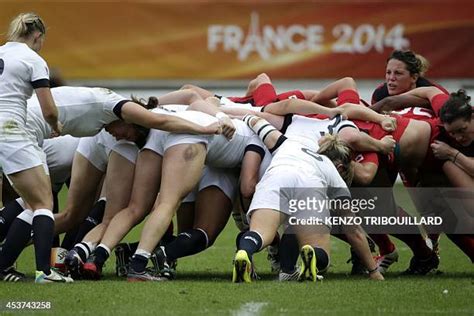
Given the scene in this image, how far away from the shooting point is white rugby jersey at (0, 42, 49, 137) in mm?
8797

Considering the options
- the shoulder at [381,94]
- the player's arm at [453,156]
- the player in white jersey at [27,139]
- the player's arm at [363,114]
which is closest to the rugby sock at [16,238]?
the player in white jersey at [27,139]

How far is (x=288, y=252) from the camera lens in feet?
30.8

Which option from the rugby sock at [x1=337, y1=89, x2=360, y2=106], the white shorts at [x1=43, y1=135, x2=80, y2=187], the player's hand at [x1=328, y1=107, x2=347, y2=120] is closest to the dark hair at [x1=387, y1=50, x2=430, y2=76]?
the rugby sock at [x1=337, y1=89, x2=360, y2=106]

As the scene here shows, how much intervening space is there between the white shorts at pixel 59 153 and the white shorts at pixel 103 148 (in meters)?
0.38

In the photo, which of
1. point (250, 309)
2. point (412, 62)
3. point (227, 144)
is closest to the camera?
point (250, 309)

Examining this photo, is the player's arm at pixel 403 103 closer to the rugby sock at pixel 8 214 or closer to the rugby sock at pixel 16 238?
the rugby sock at pixel 8 214

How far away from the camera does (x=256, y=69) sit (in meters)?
20.1

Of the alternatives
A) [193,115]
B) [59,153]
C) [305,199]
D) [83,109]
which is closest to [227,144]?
[193,115]

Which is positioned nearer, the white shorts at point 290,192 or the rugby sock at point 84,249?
the white shorts at point 290,192

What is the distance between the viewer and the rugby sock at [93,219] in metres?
9.97

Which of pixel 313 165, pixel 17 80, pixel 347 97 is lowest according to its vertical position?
pixel 313 165

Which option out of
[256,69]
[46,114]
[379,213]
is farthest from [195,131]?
[256,69]

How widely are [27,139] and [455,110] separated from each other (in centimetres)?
353

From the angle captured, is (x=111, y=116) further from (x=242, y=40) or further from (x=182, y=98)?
(x=242, y=40)
